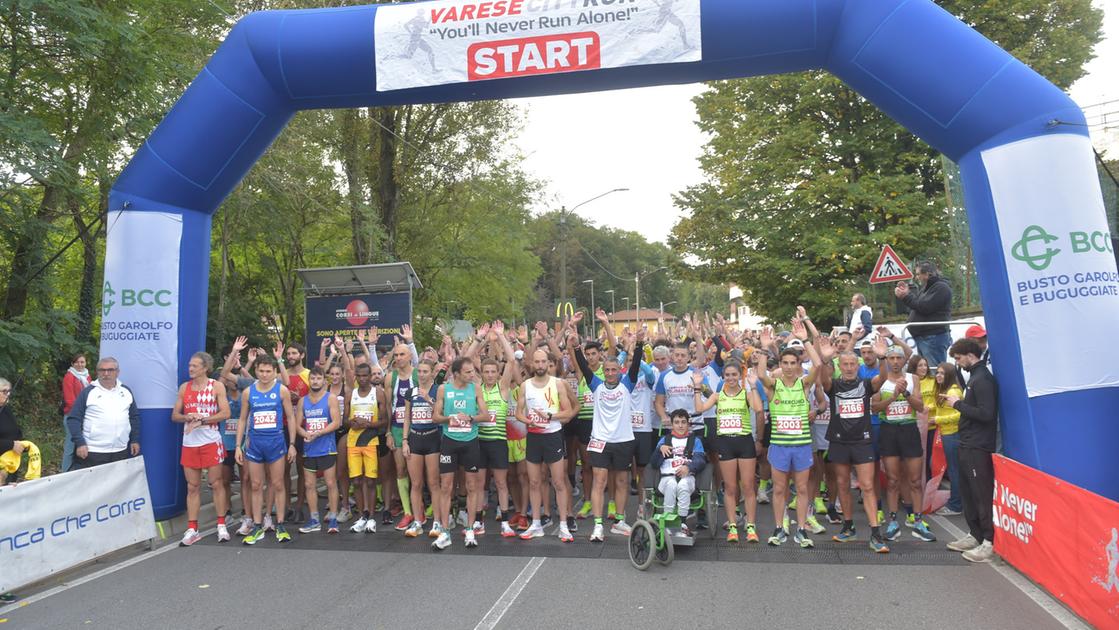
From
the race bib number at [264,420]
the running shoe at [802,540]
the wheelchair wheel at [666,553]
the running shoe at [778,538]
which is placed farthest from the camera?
the race bib number at [264,420]

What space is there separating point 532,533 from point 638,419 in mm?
1571

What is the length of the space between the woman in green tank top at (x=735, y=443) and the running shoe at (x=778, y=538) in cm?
16

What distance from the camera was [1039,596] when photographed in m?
5.57

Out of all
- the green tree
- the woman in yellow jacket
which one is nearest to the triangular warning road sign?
the woman in yellow jacket

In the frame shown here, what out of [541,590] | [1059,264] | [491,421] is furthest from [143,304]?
[1059,264]

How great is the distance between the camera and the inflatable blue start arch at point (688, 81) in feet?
20.8

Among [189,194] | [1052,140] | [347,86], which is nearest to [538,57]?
[347,86]

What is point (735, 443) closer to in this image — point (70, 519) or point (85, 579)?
point (85, 579)

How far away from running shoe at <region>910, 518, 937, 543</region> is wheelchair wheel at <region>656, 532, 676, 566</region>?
97.7 inches

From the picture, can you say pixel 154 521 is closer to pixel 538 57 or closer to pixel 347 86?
pixel 347 86

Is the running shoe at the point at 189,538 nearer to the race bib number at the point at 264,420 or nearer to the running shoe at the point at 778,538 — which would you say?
the race bib number at the point at 264,420

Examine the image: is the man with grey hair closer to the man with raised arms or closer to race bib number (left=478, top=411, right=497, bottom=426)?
race bib number (left=478, top=411, right=497, bottom=426)

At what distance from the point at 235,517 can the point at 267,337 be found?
503 inches

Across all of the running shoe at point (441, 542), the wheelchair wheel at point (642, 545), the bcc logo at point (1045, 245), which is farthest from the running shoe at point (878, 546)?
the running shoe at point (441, 542)
